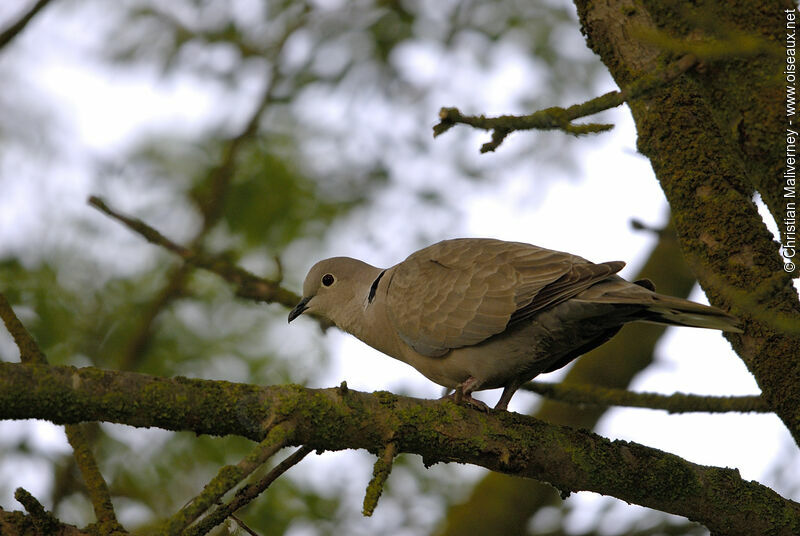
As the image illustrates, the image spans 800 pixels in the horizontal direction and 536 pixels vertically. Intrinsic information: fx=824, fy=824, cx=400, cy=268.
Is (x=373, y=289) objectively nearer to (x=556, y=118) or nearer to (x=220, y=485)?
(x=556, y=118)

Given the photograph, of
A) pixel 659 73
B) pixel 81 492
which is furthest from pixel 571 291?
pixel 81 492

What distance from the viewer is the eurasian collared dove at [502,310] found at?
4504 millimetres

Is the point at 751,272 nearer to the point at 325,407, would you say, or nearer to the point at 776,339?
the point at 776,339

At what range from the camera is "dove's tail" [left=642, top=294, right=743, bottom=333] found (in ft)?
12.7

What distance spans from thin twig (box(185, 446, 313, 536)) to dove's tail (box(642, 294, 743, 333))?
1.98 meters

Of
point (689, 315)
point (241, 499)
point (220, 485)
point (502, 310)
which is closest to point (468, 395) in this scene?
point (502, 310)

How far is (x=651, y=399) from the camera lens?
4977 mm

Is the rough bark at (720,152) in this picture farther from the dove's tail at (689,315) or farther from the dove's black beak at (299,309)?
the dove's black beak at (299,309)

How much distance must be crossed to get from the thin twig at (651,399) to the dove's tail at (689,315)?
29.9 inches

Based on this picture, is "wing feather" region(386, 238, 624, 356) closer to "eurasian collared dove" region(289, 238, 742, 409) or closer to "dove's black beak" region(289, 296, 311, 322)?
"eurasian collared dove" region(289, 238, 742, 409)

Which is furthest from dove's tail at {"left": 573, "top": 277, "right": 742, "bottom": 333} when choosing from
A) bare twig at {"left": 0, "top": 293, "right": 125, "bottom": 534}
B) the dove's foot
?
bare twig at {"left": 0, "top": 293, "right": 125, "bottom": 534}

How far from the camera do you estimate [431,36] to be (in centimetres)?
767

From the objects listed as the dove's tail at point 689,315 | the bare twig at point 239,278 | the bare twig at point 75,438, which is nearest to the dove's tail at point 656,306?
the dove's tail at point 689,315

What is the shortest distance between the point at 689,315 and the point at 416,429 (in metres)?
1.58
